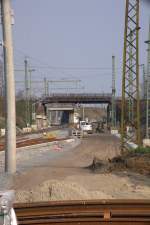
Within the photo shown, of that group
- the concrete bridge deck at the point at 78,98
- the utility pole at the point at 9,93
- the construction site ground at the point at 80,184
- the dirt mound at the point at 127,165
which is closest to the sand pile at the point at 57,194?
the construction site ground at the point at 80,184

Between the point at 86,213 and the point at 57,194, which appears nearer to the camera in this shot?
the point at 86,213

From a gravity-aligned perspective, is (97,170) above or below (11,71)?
below

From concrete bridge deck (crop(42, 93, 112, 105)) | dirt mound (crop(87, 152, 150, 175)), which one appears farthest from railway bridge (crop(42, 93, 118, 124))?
dirt mound (crop(87, 152, 150, 175))

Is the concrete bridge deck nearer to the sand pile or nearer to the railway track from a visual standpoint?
the sand pile

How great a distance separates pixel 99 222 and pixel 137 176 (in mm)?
7817

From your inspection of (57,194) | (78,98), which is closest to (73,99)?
(78,98)

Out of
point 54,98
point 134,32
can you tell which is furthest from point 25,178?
point 54,98

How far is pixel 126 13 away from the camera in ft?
99.0

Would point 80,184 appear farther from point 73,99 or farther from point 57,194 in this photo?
point 73,99

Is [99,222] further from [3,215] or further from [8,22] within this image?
[8,22]

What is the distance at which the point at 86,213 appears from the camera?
9.35m

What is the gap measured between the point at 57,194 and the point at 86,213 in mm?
3462

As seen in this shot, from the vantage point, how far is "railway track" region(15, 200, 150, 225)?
9.12m

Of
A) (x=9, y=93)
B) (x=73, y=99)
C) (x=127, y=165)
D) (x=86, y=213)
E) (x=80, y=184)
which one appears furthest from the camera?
(x=73, y=99)
